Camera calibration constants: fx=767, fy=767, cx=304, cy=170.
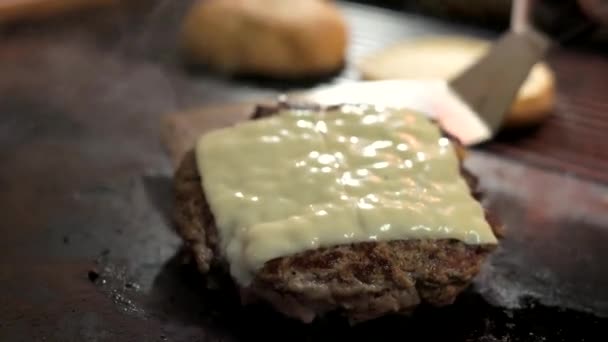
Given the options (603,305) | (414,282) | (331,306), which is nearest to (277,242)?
(331,306)

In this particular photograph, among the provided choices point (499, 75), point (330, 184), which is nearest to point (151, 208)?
point (330, 184)

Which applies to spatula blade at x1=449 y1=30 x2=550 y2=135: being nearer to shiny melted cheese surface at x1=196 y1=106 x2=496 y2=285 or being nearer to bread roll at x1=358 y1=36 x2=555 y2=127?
bread roll at x1=358 y1=36 x2=555 y2=127

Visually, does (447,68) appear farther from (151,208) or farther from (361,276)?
(361,276)

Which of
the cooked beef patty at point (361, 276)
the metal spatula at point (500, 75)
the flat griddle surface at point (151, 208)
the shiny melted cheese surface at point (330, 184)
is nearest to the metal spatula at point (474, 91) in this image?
the metal spatula at point (500, 75)

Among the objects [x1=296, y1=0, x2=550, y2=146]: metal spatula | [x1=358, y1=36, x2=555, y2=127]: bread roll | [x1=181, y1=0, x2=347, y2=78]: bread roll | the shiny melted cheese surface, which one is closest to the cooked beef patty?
the shiny melted cheese surface

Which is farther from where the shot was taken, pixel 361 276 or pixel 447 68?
pixel 447 68

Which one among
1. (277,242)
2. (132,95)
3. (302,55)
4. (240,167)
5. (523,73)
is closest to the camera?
(277,242)

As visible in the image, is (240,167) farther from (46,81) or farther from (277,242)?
(46,81)
